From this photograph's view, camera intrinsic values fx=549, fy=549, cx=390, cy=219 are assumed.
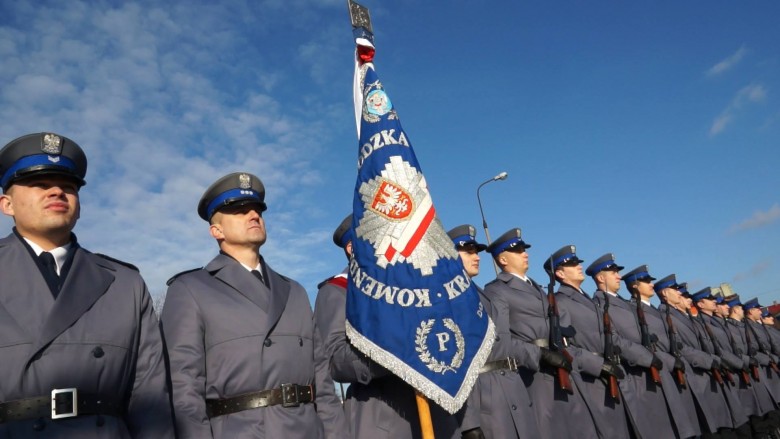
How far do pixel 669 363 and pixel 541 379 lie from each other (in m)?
3.60

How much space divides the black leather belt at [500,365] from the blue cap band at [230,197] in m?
2.90

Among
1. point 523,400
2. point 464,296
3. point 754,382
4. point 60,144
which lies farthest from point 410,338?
point 754,382

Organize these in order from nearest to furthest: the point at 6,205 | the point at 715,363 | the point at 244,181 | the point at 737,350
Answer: the point at 6,205 < the point at 244,181 < the point at 715,363 < the point at 737,350

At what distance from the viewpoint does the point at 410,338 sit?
4.11 metres

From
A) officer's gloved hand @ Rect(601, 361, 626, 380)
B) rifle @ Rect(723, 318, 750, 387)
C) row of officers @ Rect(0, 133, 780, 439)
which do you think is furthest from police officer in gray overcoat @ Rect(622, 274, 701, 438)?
rifle @ Rect(723, 318, 750, 387)

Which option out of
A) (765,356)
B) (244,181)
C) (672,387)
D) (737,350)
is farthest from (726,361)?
(244,181)

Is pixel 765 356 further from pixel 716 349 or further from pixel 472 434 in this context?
pixel 472 434

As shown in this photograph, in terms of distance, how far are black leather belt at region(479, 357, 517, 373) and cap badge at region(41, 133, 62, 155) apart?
4217 mm

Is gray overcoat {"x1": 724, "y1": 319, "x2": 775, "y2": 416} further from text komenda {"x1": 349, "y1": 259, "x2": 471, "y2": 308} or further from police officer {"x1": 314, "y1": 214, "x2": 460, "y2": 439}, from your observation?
text komenda {"x1": 349, "y1": 259, "x2": 471, "y2": 308}

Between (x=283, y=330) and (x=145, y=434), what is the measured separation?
115cm

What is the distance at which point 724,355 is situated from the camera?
11.5 m

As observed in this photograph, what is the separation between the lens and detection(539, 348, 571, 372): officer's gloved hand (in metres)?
6.25

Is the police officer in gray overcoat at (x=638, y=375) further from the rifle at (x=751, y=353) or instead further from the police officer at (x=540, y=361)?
the rifle at (x=751, y=353)

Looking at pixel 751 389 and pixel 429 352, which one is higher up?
pixel 429 352
